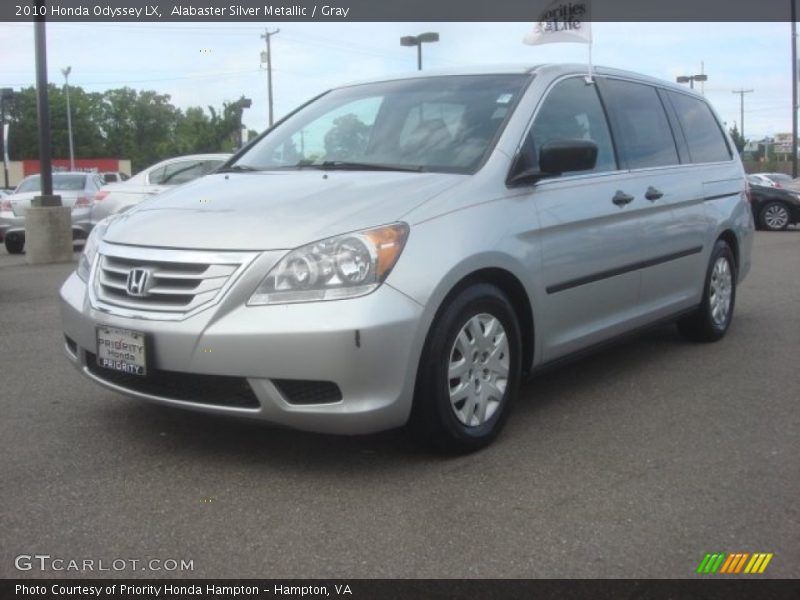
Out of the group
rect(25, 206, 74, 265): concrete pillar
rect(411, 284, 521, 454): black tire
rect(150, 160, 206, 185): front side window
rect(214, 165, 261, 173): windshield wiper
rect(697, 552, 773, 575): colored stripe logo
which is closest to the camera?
rect(697, 552, 773, 575): colored stripe logo

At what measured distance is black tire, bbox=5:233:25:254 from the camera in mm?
14742

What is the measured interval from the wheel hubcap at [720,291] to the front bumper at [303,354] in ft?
10.8

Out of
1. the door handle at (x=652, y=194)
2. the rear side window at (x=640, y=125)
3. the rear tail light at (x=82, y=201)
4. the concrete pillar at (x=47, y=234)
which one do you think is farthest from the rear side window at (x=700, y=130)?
the rear tail light at (x=82, y=201)

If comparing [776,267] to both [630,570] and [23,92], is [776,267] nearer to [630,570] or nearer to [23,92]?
[630,570]

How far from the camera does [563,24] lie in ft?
18.9

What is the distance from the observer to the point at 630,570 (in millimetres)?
2744

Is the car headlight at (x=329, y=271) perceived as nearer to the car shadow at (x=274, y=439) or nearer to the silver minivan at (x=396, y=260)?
the silver minivan at (x=396, y=260)

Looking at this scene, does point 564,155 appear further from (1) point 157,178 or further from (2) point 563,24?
(1) point 157,178

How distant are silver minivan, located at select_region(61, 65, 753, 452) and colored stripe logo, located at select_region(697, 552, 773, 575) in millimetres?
1142

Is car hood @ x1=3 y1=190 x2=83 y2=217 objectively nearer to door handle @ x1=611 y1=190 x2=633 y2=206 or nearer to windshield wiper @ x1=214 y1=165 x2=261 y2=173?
windshield wiper @ x1=214 y1=165 x2=261 y2=173

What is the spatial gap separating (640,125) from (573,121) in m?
0.82

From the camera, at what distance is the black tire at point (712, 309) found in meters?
5.88

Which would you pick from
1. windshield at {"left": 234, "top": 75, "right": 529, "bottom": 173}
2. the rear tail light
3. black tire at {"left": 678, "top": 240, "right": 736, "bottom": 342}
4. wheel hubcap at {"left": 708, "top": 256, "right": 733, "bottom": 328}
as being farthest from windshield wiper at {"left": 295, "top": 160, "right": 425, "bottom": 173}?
the rear tail light

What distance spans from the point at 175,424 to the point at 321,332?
1.33m
